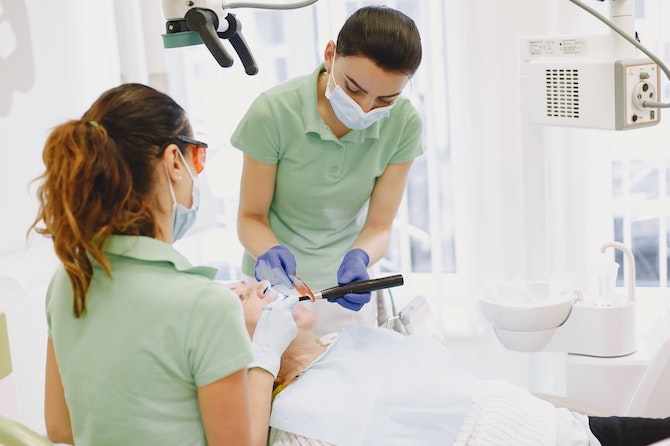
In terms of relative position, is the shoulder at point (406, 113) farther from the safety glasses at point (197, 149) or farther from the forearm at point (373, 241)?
the safety glasses at point (197, 149)

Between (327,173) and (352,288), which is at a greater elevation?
Result: (327,173)

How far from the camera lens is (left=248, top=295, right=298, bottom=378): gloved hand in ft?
5.18

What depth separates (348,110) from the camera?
1.84 metres

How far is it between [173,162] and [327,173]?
30.7 inches

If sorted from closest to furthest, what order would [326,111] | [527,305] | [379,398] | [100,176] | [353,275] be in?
[100,176], [379,398], [353,275], [326,111], [527,305]

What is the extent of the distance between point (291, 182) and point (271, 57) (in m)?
1.13

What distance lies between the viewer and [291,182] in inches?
78.8

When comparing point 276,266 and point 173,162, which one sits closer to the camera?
point 173,162

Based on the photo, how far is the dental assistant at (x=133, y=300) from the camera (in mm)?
1178

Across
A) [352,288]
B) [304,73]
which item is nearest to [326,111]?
[352,288]

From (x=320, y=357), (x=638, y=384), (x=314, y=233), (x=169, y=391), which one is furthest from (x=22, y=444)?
(x=638, y=384)

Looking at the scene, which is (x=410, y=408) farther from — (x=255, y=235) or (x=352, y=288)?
(x=255, y=235)

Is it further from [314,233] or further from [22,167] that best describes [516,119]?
[22,167]

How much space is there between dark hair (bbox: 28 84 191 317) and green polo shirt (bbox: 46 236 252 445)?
33 mm
